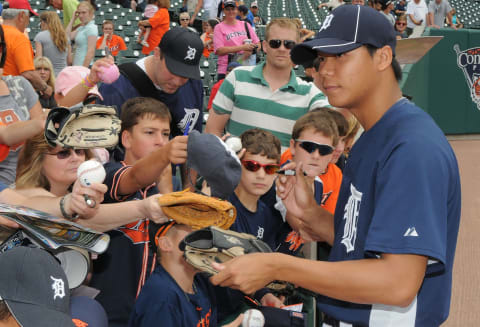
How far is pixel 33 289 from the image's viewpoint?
171 centimetres

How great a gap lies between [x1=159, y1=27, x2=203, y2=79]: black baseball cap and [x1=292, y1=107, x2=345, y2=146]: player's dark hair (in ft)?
2.70

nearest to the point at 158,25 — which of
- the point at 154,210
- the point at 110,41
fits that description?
the point at 110,41

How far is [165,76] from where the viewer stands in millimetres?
3809

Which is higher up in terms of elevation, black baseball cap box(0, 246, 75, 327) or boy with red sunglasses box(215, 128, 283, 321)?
black baseball cap box(0, 246, 75, 327)

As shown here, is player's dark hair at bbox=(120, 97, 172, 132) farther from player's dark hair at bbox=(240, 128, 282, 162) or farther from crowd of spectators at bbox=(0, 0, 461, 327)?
player's dark hair at bbox=(240, 128, 282, 162)

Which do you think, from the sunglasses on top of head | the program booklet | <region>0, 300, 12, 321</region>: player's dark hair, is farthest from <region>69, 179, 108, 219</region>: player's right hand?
the sunglasses on top of head

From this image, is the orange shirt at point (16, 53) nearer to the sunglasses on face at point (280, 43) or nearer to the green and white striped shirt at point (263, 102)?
the green and white striped shirt at point (263, 102)

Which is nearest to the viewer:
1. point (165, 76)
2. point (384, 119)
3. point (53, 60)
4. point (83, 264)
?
point (384, 119)

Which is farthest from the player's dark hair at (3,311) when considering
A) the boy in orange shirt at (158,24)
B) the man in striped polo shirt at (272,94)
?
the boy in orange shirt at (158,24)

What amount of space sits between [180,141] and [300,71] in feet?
34.7

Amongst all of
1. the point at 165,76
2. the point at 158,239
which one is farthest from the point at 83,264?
the point at 165,76

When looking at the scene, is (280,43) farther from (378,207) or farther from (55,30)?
(55,30)

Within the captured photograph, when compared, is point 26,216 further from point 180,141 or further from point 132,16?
point 132,16

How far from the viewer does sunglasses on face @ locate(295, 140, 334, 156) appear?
3.58m
